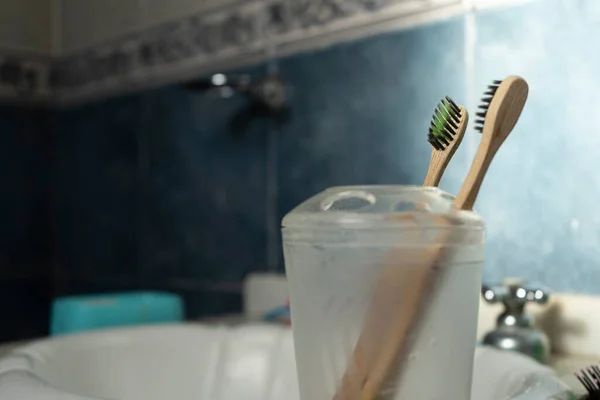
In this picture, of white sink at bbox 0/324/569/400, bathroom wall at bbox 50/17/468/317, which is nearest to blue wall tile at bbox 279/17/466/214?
bathroom wall at bbox 50/17/468/317

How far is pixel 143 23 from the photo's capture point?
1463 millimetres

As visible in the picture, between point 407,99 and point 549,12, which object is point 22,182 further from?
point 549,12

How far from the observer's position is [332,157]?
1.05 metres

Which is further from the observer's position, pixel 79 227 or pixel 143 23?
pixel 79 227

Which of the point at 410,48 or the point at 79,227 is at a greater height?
the point at 410,48

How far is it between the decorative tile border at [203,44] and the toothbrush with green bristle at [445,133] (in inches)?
20.5

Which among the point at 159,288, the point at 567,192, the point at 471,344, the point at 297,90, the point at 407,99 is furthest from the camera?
the point at 159,288

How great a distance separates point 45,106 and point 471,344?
157 cm

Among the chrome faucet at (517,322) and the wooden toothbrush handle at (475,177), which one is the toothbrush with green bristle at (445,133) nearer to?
the wooden toothbrush handle at (475,177)

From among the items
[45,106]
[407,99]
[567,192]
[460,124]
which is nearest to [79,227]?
[45,106]

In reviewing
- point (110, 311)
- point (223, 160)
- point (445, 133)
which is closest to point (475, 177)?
point (445, 133)

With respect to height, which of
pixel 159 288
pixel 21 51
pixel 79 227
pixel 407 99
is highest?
pixel 21 51

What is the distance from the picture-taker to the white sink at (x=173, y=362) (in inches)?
23.7

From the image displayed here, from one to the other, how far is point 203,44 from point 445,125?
38.2 inches
